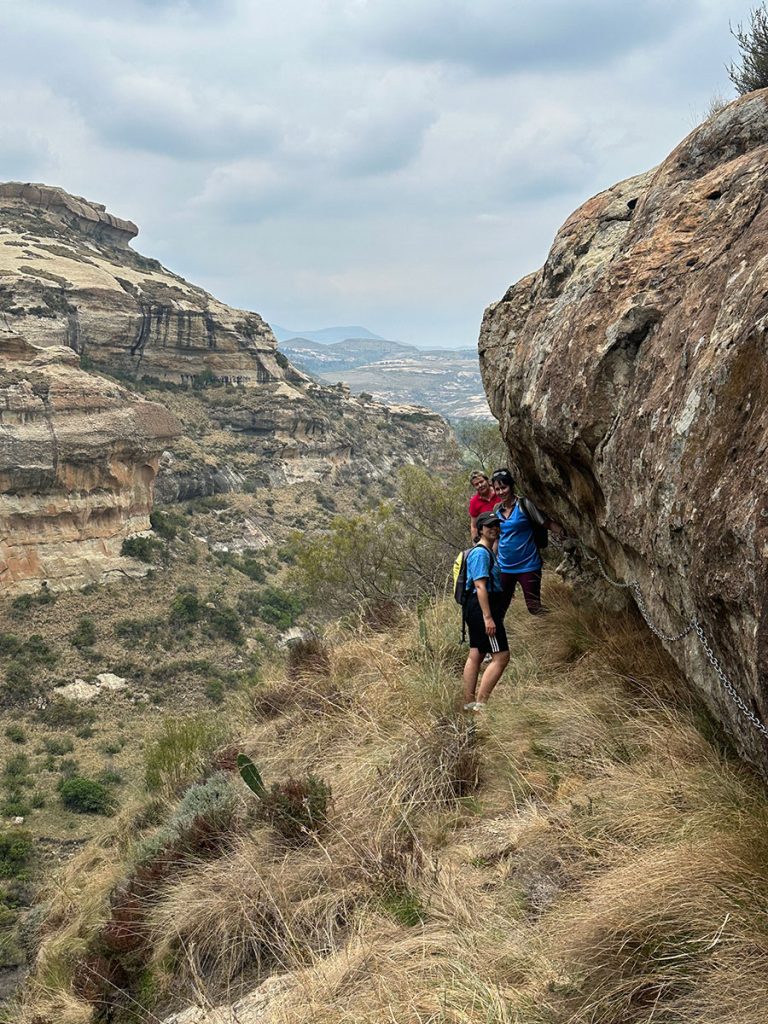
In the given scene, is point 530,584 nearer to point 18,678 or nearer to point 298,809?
point 298,809

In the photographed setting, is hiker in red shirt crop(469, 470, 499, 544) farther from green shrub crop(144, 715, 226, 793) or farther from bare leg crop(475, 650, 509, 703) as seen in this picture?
green shrub crop(144, 715, 226, 793)

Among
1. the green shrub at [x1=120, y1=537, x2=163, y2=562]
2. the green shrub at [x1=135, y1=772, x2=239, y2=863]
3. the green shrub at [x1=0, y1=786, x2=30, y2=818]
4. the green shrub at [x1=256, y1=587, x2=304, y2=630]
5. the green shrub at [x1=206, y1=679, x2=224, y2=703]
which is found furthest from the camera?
the green shrub at [x1=120, y1=537, x2=163, y2=562]

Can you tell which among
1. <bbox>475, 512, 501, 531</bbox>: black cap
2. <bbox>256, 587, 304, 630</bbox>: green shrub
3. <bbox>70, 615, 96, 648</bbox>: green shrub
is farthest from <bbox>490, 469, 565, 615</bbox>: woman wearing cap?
<bbox>256, 587, 304, 630</bbox>: green shrub

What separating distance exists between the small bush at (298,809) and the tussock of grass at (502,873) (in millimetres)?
76

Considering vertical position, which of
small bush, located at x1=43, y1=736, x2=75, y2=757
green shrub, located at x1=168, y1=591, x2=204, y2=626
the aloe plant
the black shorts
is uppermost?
the black shorts

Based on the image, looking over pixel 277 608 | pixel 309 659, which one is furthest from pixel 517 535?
pixel 277 608

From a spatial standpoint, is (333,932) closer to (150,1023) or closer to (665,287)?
(150,1023)

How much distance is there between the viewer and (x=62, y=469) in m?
38.1

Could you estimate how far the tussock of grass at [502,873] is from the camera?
2324 mm

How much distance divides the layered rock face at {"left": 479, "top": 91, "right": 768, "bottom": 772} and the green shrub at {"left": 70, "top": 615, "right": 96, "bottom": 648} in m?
33.1

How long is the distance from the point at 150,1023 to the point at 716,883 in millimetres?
3077

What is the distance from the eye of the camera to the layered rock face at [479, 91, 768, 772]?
2.49 meters

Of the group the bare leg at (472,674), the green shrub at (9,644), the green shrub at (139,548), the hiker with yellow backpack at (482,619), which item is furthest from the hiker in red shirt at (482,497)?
the green shrub at (139,548)

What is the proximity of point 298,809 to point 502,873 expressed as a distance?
1.65m
